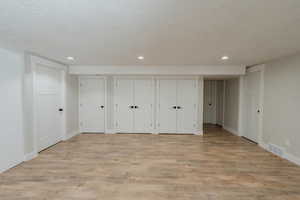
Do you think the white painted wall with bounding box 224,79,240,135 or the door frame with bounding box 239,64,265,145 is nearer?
the door frame with bounding box 239,64,265,145

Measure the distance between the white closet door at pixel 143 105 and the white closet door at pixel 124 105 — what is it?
167mm

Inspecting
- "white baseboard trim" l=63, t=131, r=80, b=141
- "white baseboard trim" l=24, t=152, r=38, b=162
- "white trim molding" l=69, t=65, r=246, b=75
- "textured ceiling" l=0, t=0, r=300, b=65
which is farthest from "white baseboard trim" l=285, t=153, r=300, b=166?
"white baseboard trim" l=63, t=131, r=80, b=141

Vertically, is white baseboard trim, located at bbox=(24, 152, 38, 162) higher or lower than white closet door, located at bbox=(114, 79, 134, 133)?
lower

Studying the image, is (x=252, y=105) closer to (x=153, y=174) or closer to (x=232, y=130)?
(x=232, y=130)

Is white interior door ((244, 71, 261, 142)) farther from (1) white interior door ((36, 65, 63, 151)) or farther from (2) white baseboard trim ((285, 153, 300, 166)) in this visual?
(1) white interior door ((36, 65, 63, 151))

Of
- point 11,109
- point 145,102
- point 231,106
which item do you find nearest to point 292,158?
point 231,106

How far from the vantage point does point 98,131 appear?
5.41 m

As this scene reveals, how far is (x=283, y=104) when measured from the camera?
344 cm

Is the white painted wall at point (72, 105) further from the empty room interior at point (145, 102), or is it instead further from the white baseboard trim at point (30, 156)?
the white baseboard trim at point (30, 156)

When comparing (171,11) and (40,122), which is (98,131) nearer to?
(40,122)

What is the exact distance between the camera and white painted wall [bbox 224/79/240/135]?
5270 millimetres

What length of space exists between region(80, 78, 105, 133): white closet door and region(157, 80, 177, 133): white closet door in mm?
1912

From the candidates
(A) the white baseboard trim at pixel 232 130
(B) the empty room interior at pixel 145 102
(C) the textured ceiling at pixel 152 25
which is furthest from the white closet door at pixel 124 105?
(A) the white baseboard trim at pixel 232 130

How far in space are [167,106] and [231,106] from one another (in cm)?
237
